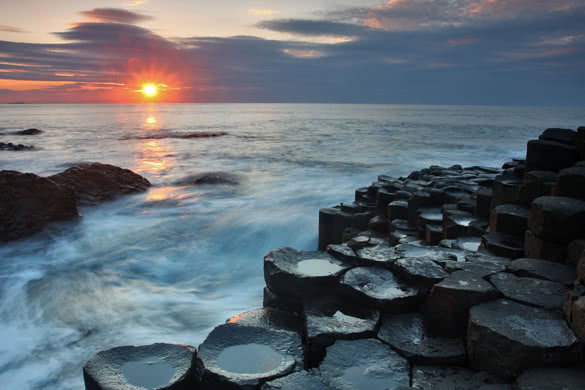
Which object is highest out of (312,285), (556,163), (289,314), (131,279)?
(556,163)

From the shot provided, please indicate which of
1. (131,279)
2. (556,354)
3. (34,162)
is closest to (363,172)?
(131,279)

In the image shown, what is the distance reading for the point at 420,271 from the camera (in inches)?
133

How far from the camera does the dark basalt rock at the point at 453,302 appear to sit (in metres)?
2.84

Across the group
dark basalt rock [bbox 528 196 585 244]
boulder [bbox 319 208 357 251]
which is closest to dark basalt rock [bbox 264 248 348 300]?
dark basalt rock [bbox 528 196 585 244]

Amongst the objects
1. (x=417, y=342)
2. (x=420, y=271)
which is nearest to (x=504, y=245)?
(x=420, y=271)

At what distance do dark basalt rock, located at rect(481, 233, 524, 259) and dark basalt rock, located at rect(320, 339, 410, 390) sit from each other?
191 cm

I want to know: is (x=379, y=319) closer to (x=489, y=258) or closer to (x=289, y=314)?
(x=289, y=314)

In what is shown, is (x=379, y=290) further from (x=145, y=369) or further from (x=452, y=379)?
(x=145, y=369)

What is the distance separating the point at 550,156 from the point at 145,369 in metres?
4.90

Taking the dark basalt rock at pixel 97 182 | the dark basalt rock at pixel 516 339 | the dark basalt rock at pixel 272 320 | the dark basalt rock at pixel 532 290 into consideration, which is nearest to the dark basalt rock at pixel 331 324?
the dark basalt rock at pixel 272 320

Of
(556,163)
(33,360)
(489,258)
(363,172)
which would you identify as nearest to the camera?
(489,258)

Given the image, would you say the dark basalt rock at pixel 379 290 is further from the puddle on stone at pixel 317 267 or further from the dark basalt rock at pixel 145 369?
the dark basalt rock at pixel 145 369

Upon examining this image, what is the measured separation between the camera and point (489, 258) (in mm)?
3744

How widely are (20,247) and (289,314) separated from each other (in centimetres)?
667
